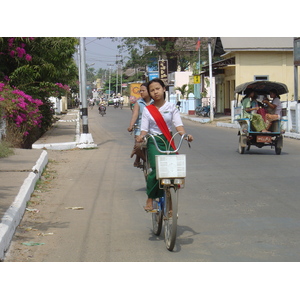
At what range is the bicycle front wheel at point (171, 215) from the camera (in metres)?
5.88

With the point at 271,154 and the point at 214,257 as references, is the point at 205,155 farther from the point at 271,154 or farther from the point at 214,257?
the point at 214,257

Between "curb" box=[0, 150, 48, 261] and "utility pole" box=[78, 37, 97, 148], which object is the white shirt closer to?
"curb" box=[0, 150, 48, 261]

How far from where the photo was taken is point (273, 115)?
16.3m

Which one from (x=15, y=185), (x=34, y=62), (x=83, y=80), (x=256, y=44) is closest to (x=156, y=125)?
(x=15, y=185)

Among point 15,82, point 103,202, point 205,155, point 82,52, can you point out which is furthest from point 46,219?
point 15,82

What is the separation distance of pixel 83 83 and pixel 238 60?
21.5 m

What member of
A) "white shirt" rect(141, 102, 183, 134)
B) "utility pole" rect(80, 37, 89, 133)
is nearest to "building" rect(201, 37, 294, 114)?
"utility pole" rect(80, 37, 89, 133)

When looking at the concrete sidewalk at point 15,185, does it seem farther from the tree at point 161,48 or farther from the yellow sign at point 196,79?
the tree at point 161,48

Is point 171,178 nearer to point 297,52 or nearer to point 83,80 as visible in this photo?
point 83,80

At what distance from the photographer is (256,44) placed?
39.8 metres

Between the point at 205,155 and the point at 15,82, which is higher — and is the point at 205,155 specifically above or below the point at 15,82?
below

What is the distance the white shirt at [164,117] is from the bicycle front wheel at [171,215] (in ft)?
2.69

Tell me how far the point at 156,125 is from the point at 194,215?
1941mm

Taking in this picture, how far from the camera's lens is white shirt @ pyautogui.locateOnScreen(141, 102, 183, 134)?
6.63 meters
